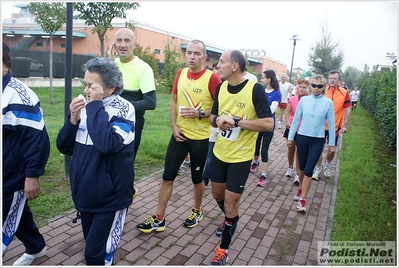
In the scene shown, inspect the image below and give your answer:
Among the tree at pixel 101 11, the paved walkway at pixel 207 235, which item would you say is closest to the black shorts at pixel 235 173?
the paved walkway at pixel 207 235

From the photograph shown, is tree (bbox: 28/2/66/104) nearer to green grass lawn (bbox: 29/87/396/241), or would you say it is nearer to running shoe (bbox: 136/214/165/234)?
green grass lawn (bbox: 29/87/396/241)

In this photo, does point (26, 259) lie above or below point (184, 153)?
below

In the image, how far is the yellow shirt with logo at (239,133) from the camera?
3.17m

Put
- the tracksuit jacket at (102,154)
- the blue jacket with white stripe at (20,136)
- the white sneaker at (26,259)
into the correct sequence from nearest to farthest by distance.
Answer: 1. the tracksuit jacket at (102,154)
2. the blue jacket with white stripe at (20,136)
3. the white sneaker at (26,259)

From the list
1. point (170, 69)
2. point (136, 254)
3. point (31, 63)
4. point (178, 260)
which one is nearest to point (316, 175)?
point (178, 260)

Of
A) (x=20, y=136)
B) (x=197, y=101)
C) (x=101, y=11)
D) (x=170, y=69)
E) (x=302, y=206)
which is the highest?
(x=101, y=11)

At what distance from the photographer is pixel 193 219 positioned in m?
4.02

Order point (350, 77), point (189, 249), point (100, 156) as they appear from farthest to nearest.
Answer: point (350, 77), point (189, 249), point (100, 156)

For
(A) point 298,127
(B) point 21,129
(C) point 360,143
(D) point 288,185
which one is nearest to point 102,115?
(B) point 21,129

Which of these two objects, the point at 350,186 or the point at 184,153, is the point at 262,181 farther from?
the point at 184,153

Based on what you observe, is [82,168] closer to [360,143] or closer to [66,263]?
[66,263]

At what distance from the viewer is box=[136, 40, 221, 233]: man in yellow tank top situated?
3.67 m

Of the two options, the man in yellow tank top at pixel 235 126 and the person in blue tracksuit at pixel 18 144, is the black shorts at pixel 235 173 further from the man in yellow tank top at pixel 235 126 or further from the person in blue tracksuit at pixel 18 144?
the person in blue tracksuit at pixel 18 144

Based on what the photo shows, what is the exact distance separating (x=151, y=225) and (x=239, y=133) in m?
1.54
